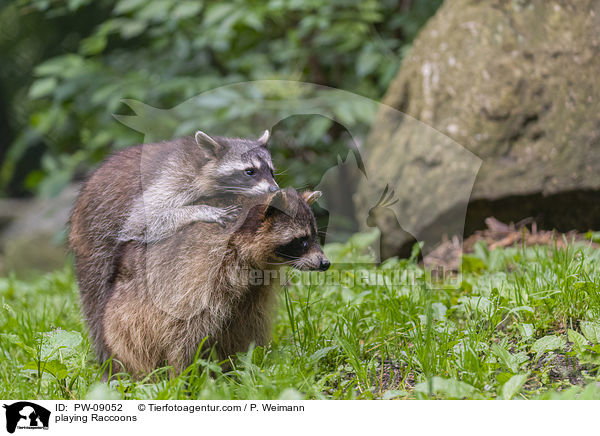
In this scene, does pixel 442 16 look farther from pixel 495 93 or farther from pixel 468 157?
pixel 468 157

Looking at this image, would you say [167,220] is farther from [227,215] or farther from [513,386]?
[513,386]

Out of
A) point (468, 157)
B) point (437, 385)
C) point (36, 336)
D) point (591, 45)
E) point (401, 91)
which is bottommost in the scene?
point (36, 336)

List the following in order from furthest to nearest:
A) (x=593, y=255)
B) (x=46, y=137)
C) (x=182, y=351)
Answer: (x=46, y=137) → (x=593, y=255) → (x=182, y=351)

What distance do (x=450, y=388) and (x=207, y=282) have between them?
47.5 inches

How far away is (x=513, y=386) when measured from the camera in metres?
2.43

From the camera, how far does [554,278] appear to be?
10.7 ft

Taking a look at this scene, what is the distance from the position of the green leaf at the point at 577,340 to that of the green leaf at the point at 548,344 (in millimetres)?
50

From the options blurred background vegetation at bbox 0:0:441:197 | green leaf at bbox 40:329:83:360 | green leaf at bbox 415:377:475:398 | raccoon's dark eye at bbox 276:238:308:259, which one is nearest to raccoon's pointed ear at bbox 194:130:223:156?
raccoon's dark eye at bbox 276:238:308:259

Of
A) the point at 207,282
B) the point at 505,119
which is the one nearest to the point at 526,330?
the point at 207,282
